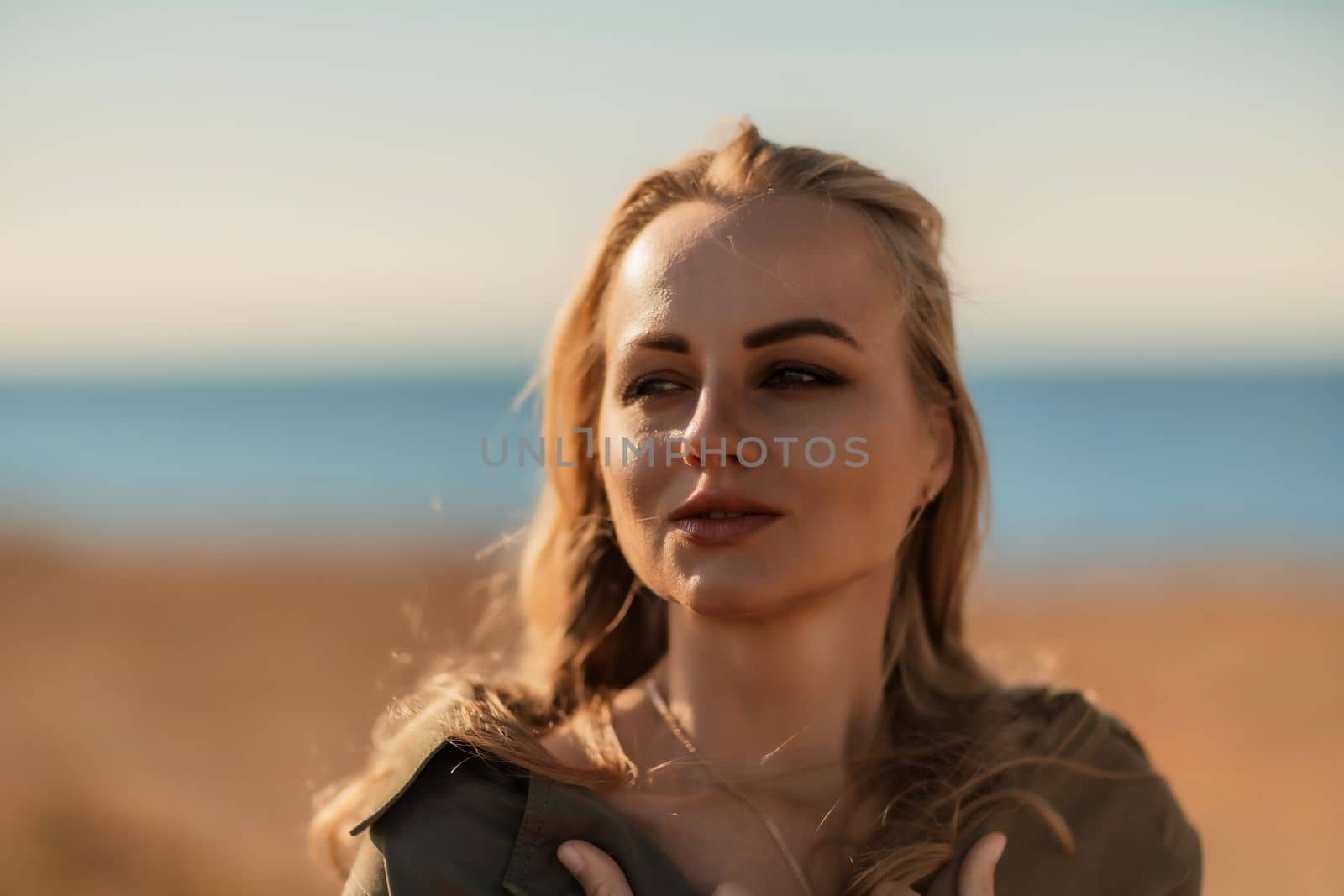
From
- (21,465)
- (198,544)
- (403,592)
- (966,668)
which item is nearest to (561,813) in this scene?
(966,668)

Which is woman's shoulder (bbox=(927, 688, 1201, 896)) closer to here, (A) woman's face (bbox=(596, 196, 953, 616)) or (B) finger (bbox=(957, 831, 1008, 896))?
(B) finger (bbox=(957, 831, 1008, 896))

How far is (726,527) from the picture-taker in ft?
9.45

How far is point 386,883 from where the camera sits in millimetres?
2752

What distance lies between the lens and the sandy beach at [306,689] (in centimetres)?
613

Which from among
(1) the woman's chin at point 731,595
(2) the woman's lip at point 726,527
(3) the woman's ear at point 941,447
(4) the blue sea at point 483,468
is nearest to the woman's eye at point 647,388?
(2) the woman's lip at point 726,527

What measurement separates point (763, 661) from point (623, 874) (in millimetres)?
623

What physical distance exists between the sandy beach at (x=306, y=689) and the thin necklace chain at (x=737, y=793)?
0.83 meters

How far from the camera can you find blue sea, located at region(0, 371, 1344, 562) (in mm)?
18281

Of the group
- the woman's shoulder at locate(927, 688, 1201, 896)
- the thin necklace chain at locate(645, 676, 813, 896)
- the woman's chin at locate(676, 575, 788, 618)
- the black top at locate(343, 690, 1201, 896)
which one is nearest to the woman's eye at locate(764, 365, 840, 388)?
the woman's chin at locate(676, 575, 788, 618)

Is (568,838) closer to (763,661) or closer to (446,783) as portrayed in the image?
(446,783)

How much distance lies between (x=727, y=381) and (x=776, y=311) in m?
0.20

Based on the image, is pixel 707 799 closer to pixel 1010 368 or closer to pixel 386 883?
pixel 386 883

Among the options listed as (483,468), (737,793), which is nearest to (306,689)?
(737,793)

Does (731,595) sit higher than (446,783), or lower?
higher
